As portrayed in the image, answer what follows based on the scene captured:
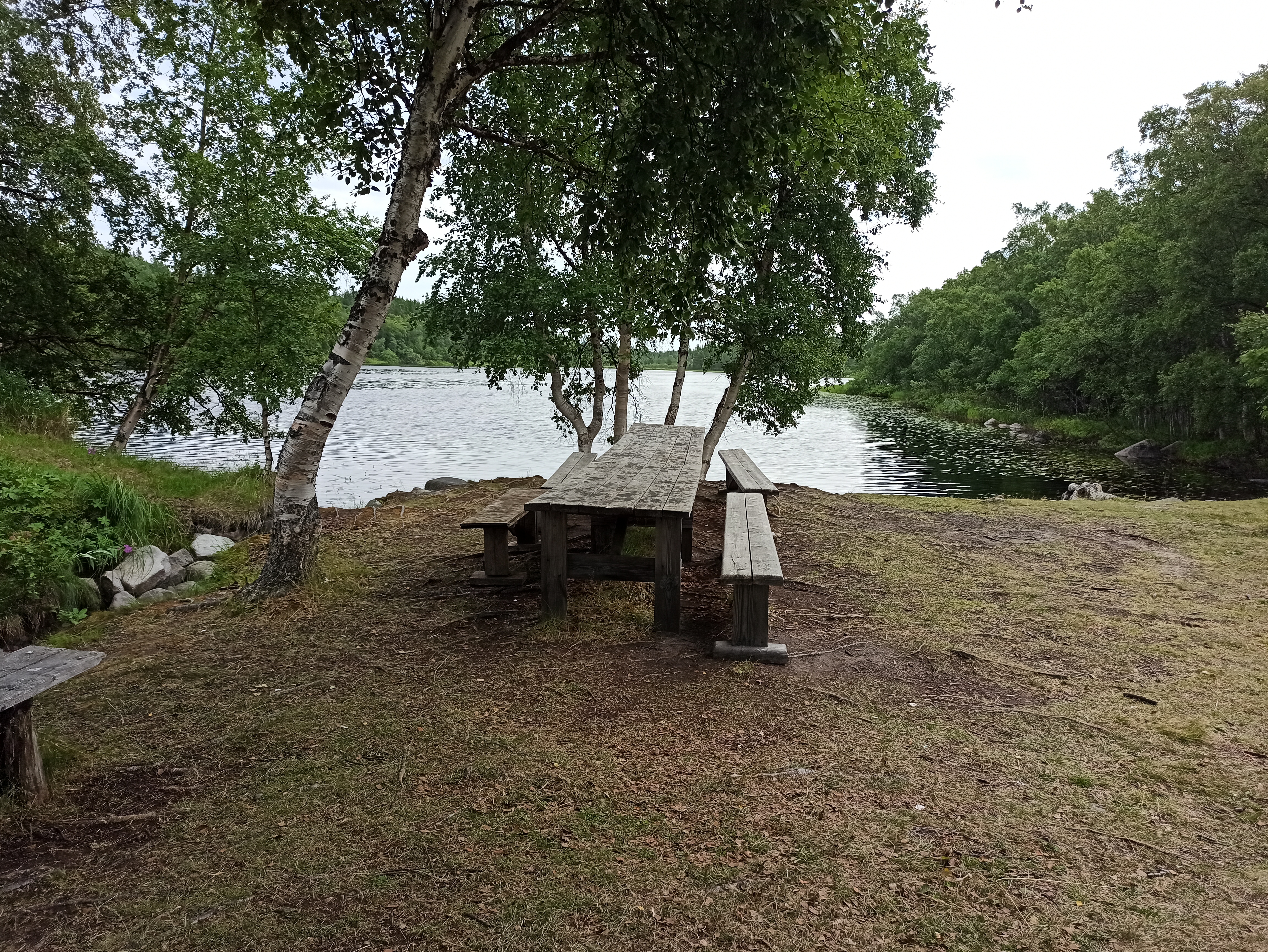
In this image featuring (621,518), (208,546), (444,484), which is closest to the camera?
(621,518)

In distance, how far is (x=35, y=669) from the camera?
2689 millimetres

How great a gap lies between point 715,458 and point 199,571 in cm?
1292

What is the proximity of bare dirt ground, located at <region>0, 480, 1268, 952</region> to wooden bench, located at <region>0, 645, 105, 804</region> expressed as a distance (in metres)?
0.09

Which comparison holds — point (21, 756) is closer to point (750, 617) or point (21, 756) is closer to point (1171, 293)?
point (750, 617)

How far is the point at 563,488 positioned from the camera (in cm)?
Result: 498

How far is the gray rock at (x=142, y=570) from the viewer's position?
6039 mm

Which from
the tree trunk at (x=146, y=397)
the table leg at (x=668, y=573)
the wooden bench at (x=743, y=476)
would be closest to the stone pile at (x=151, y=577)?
the table leg at (x=668, y=573)

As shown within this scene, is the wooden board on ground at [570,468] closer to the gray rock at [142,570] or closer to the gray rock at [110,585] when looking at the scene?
the gray rock at [142,570]

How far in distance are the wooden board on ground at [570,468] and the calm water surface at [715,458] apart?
3.21m

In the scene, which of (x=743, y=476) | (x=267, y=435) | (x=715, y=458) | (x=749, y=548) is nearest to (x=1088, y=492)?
(x=715, y=458)

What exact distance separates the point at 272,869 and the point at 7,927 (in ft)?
2.25

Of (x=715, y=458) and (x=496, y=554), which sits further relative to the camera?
(x=715, y=458)

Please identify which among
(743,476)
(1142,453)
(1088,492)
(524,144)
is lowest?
(1088,492)

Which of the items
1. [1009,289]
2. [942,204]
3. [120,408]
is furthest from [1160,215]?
[120,408]
